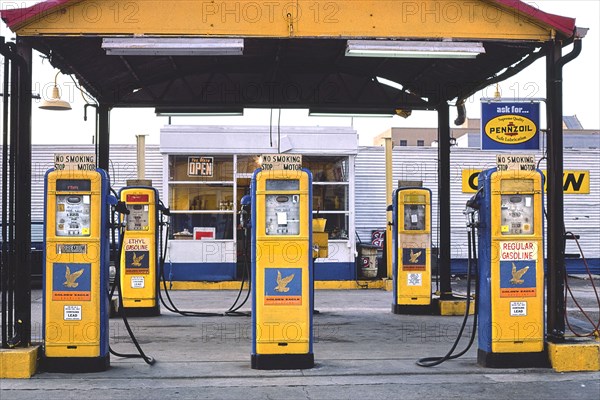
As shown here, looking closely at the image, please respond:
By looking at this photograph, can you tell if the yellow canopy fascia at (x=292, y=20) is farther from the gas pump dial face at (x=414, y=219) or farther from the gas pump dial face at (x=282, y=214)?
the gas pump dial face at (x=414, y=219)

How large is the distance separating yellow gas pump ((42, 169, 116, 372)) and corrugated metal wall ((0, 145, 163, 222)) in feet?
43.1

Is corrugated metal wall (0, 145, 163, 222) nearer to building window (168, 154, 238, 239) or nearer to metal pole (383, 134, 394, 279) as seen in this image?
building window (168, 154, 238, 239)

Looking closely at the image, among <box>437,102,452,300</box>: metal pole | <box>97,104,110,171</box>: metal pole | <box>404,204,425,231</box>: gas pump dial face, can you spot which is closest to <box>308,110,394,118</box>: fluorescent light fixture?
<box>437,102,452,300</box>: metal pole

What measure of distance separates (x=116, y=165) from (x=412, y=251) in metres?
10.8

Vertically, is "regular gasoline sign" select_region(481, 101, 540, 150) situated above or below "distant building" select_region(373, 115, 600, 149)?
below

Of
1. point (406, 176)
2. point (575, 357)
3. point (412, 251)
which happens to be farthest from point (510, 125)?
point (406, 176)

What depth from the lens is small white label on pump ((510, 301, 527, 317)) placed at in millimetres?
8648

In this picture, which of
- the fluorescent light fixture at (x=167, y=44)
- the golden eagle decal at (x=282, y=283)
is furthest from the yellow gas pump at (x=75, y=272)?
the golden eagle decal at (x=282, y=283)

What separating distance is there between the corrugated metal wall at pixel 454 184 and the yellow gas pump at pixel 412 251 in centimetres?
787

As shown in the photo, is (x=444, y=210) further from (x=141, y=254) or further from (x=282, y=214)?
(x=282, y=214)

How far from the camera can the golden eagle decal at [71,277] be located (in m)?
8.38

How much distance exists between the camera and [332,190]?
20.1 metres

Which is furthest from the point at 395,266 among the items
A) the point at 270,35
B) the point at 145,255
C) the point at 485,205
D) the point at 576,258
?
the point at 576,258

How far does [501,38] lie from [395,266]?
6.12m
